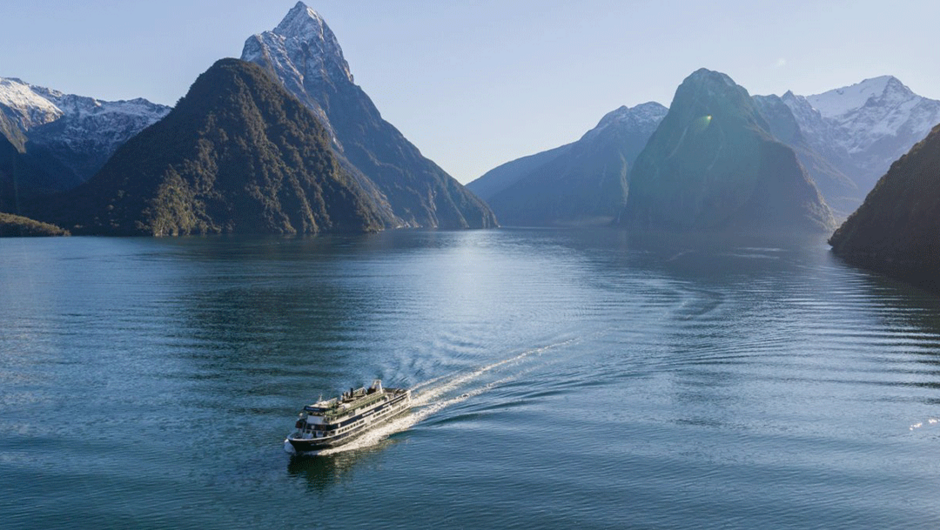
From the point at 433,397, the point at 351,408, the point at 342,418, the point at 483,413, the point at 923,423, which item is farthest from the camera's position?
the point at 433,397

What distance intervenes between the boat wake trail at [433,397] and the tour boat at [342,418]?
67 cm

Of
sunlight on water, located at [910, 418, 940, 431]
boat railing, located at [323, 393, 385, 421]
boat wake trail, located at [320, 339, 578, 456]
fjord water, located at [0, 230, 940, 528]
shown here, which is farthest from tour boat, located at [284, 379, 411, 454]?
sunlight on water, located at [910, 418, 940, 431]

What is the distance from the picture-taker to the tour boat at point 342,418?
5891 cm

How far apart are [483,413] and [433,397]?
23.8 feet

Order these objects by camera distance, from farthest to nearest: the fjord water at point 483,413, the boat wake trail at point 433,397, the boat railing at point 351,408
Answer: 1. the boat wake trail at point 433,397
2. the boat railing at point 351,408
3. the fjord water at point 483,413

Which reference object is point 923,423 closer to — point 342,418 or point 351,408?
point 351,408

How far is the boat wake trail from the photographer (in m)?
62.5

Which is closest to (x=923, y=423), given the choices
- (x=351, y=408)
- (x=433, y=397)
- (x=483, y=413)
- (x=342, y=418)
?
(x=483, y=413)

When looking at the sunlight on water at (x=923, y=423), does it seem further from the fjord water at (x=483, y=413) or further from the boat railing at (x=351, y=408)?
the boat railing at (x=351, y=408)

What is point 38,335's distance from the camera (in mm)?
99062

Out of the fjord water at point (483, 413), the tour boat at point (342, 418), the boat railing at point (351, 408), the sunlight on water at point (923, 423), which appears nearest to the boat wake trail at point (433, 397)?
the fjord water at point (483, 413)

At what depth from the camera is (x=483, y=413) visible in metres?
67.8

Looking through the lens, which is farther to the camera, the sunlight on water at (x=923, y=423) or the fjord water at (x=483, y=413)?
the sunlight on water at (x=923, y=423)

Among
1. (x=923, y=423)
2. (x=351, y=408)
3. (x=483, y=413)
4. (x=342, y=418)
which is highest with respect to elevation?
(x=351, y=408)
